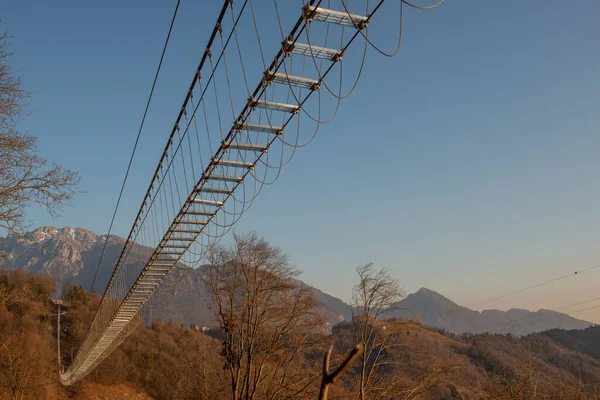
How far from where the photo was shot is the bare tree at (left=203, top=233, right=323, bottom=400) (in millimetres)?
21031

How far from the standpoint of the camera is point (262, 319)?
21.4 metres

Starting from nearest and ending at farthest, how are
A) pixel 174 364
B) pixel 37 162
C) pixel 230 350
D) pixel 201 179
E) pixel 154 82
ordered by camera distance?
pixel 201 179
pixel 37 162
pixel 154 82
pixel 230 350
pixel 174 364

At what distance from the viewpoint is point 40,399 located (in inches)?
1346

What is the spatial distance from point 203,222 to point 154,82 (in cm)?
362

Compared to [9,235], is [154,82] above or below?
above

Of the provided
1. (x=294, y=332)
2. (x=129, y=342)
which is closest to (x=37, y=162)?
(x=294, y=332)

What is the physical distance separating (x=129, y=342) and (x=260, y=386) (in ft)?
186

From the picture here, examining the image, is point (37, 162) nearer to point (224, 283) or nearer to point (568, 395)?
point (224, 283)

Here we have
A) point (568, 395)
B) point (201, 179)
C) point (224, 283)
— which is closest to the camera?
point (201, 179)

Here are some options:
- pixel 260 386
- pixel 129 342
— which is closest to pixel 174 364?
pixel 129 342

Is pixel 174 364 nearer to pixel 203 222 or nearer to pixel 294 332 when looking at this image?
pixel 294 332

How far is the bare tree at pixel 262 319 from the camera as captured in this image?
69.0 ft

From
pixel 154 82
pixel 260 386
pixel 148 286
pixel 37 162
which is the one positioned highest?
pixel 154 82

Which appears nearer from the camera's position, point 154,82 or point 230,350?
point 154,82
